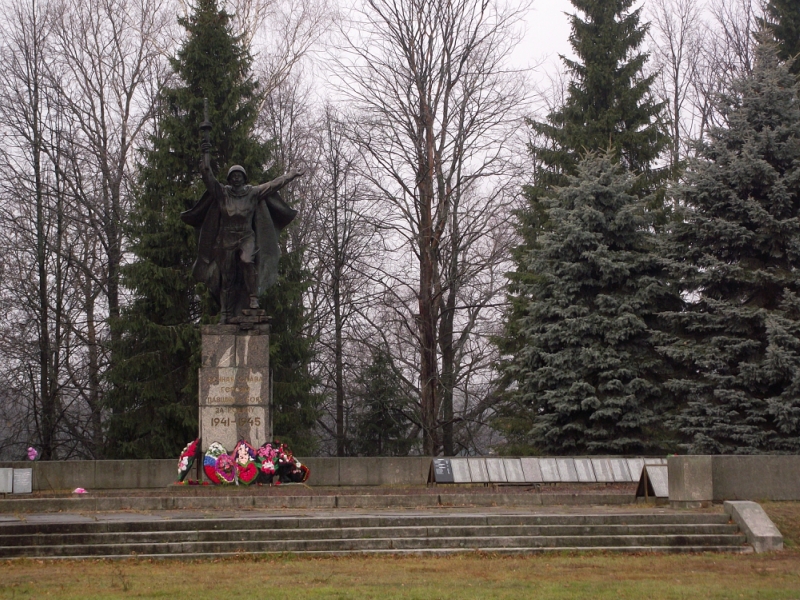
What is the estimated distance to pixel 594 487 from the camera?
17.9 meters

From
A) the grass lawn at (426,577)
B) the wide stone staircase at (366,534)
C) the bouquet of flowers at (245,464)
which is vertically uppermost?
the bouquet of flowers at (245,464)

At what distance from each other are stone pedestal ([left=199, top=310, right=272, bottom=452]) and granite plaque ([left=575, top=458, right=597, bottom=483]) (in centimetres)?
552

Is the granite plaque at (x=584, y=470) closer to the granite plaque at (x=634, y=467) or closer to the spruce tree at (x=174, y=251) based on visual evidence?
the granite plaque at (x=634, y=467)

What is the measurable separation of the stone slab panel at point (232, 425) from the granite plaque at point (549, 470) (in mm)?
4942

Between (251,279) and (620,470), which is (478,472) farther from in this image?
(251,279)

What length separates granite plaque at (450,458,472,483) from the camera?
695 inches

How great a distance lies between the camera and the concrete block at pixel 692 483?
549 inches

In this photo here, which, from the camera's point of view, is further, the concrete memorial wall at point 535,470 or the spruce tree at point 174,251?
the spruce tree at point 174,251

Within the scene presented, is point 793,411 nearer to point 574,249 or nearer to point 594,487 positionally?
point 594,487

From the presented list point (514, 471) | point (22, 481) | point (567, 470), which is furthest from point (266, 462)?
point (567, 470)

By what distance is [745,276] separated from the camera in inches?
794

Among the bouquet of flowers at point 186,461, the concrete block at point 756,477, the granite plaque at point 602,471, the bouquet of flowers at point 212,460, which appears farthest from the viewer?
the granite plaque at point 602,471

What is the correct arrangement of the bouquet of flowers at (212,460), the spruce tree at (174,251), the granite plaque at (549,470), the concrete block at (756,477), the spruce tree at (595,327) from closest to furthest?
the concrete block at (756,477)
the bouquet of flowers at (212,460)
the granite plaque at (549,470)
the spruce tree at (595,327)
the spruce tree at (174,251)

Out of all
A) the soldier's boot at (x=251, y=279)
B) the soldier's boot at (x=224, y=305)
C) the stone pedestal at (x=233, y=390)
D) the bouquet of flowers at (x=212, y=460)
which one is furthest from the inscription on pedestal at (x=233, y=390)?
the soldier's boot at (x=251, y=279)
